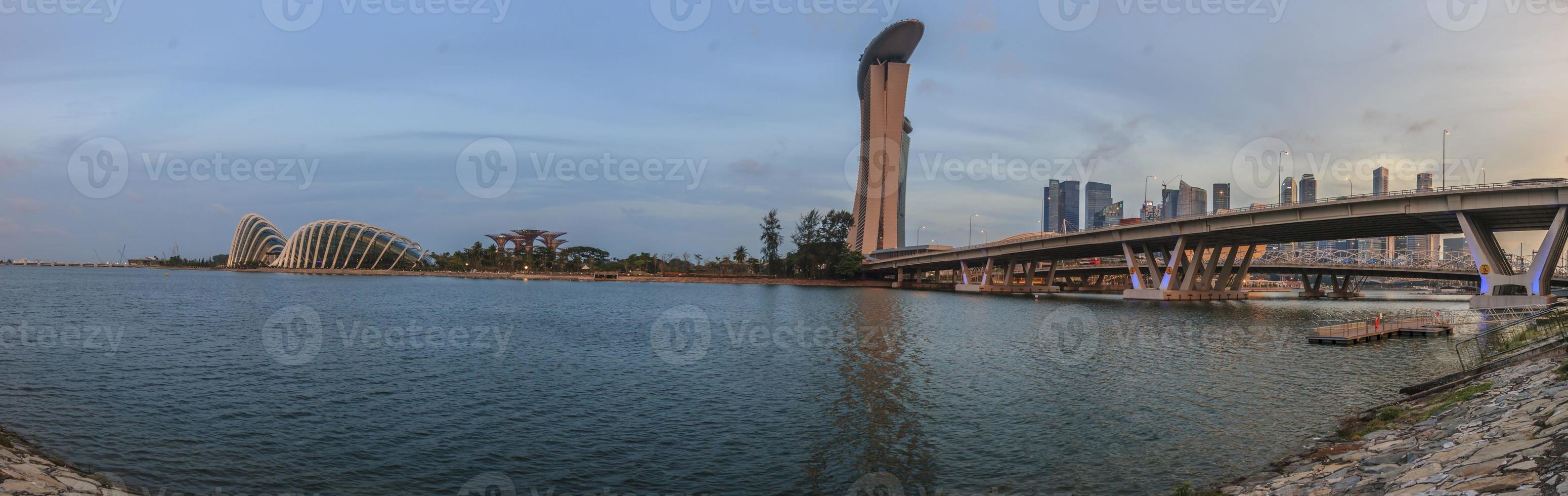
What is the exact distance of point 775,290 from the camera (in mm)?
120250

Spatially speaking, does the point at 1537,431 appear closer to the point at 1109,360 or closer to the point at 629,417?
the point at 629,417

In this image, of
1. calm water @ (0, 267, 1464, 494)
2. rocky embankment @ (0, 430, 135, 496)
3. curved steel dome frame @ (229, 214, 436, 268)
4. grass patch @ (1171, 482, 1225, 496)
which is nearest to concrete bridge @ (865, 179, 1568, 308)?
calm water @ (0, 267, 1464, 494)

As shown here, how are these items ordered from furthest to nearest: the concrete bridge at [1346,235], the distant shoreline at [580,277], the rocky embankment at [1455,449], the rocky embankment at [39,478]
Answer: the distant shoreline at [580,277] < the concrete bridge at [1346,235] < the rocky embankment at [39,478] < the rocky embankment at [1455,449]

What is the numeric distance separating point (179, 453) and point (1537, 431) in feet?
73.4

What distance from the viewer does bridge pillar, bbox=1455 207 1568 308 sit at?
51.7 metres

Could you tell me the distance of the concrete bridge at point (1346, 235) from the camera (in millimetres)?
52531

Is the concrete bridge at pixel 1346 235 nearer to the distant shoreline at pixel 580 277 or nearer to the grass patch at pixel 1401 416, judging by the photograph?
the distant shoreline at pixel 580 277

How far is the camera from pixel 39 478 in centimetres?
1098

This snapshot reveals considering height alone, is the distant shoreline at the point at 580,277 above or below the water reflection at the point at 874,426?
above

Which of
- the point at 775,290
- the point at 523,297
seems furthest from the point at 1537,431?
the point at 775,290

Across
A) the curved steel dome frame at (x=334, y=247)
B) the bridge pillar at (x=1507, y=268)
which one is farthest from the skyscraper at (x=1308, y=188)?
the curved steel dome frame at (x=334, y=247)

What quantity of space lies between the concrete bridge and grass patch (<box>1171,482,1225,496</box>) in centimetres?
5718

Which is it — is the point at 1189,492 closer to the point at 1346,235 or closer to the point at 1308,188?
the point at 1346,235

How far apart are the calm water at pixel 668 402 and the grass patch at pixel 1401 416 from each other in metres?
0.59
